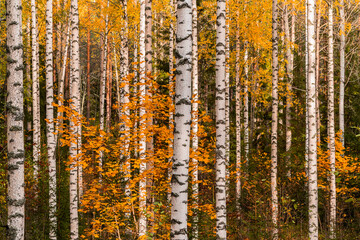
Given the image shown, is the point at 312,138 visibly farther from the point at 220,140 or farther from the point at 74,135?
the point at 74,135

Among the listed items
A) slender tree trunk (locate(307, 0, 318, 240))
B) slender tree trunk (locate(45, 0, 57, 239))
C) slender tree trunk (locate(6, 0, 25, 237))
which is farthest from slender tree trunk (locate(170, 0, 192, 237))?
slender tree trunk (locate(45, 0, 57, 239))

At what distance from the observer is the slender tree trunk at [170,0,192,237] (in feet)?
12.3

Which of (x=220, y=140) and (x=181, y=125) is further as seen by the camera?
(x=220, y=140)

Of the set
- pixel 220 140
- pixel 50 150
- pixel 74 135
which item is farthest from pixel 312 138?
pixel 50 150

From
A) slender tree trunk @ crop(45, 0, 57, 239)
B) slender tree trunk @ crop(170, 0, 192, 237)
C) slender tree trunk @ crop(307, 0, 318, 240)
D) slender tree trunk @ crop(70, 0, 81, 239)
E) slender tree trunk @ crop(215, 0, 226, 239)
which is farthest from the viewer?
slender tree trunk @ crop(45, 0, 57, 239)

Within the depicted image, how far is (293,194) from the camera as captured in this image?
11.3m

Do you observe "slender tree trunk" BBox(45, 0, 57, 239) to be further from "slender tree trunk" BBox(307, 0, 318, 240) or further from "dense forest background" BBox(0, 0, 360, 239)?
"slender tree trunk" BBox(307, 0, 318, 240)

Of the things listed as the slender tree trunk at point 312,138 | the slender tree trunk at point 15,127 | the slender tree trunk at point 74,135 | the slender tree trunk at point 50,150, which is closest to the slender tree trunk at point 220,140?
the slender tree trunk at point 312,138

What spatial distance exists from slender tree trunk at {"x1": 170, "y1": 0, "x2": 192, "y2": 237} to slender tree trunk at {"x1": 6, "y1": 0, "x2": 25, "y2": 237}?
Result: 1981 millimetres

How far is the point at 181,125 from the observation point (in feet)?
12.5

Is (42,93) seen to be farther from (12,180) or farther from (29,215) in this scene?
(12,180)

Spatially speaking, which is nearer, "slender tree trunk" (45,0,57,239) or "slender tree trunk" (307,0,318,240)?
"slender tree trunk" (307,0,318,240)

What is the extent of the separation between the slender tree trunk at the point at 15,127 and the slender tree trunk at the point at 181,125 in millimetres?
1981

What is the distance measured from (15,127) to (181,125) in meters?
2.15
